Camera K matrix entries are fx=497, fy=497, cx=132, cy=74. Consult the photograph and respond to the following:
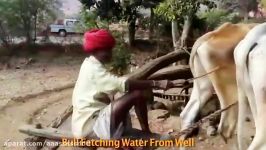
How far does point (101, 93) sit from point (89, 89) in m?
0.11

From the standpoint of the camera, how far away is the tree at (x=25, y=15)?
14570 millimetres

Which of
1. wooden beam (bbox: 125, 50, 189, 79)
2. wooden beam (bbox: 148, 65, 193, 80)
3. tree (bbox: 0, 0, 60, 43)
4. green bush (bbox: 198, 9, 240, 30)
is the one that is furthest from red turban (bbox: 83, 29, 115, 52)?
tree (bbox: 0, 0, 60, 43)

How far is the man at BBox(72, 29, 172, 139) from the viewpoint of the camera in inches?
164

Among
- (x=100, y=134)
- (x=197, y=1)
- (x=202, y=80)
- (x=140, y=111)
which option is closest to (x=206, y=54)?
(x=202, y=80)

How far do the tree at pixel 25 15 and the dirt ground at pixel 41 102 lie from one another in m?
1.35

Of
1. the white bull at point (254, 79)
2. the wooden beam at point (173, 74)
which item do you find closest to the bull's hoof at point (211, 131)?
the wooden beam at point (173, 74)

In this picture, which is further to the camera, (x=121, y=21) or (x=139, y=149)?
(x=121, y=21)

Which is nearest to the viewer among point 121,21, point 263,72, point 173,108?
point 263,72

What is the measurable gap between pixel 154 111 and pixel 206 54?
2734 mm

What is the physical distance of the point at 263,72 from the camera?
3.99 meters

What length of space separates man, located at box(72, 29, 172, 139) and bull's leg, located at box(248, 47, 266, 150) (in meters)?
0.73

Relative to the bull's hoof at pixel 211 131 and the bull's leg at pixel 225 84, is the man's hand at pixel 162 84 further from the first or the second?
the bull's hoof at pixel 211 131

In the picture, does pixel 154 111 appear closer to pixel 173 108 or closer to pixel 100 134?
pixel 173 108

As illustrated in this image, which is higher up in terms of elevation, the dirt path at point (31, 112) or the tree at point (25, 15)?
the tree at point (25, 15)
